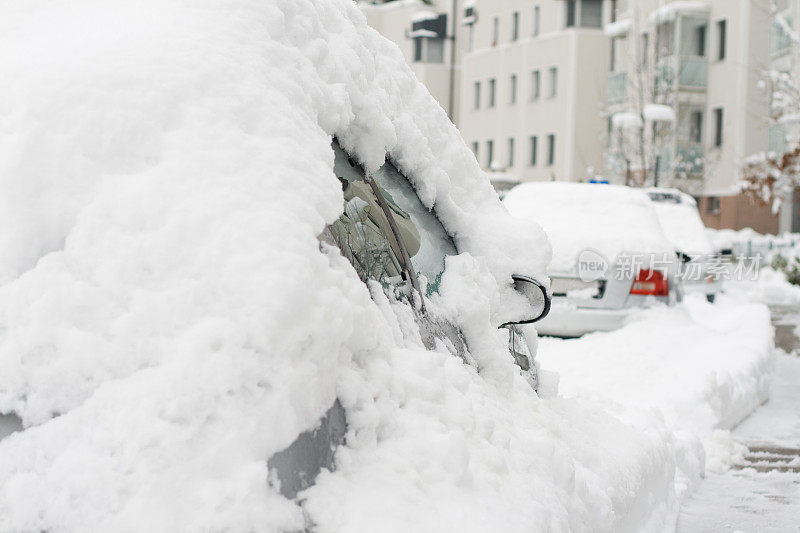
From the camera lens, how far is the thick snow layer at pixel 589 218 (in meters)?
10.4

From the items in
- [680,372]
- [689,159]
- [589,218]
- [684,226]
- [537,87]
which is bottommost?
[689,159]

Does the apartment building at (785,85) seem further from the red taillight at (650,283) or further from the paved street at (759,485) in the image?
the paved street at (759,485)

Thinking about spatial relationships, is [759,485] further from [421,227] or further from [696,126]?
[696,126]

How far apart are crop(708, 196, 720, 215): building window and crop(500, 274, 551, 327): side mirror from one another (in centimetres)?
4294

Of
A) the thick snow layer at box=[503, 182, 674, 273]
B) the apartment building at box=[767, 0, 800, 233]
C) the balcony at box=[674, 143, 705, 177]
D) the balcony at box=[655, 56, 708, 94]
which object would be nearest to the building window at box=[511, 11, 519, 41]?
the balcony at box=[655, 56, 708, 94]

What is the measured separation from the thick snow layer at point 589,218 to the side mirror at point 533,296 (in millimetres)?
6301

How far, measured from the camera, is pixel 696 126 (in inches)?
1793

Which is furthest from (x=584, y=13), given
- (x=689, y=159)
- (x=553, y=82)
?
(x=689, y=159)

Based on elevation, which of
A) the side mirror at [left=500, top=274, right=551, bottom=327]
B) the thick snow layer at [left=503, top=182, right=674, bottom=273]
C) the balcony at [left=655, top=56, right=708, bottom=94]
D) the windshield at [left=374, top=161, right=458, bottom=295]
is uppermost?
the windshield at [left=374, top=161, right=458, bottom=295]

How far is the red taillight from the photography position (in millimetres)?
10539

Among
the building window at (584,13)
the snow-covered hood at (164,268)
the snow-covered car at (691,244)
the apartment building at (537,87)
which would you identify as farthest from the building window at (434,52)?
the snow-covered hood at (164,268)

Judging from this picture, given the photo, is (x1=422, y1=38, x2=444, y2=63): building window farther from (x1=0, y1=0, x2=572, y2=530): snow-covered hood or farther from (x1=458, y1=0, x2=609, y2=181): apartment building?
(x1=0, y1=0, x2=572, y2=530): snow-covered hood

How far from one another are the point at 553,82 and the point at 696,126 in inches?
381

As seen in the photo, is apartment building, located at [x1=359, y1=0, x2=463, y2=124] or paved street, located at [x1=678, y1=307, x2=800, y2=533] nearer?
paved street, located at [x1=678, y1=307, x2=800, y2=533]
